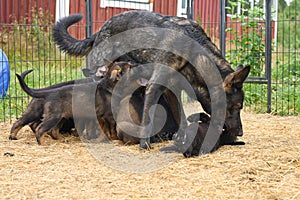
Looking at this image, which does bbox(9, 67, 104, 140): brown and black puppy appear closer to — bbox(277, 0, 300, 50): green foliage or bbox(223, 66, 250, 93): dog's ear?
bbox(223, 66, 250, 93): dog's ear

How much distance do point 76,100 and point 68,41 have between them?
160 cm

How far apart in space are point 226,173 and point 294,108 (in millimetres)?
4894

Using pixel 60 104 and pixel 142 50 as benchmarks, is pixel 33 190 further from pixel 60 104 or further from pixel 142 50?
pixel 142 50

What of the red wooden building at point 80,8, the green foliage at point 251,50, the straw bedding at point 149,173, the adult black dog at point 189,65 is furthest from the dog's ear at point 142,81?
the red wooden building at point 80,8

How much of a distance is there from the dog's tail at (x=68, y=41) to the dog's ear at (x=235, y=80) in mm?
2326

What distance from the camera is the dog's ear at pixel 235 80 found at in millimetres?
5441

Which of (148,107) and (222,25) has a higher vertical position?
(222,25)

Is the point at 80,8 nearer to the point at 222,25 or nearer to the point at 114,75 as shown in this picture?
the point at 222,25

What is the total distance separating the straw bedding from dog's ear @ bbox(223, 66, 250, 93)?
697 millimetres

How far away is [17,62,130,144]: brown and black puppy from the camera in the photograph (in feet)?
18.1

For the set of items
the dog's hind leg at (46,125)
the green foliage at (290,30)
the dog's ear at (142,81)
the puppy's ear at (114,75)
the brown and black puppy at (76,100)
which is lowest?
the dog's hind leg at (46,125)

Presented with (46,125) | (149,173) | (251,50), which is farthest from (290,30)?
(149,173)

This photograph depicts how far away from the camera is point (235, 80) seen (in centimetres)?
552

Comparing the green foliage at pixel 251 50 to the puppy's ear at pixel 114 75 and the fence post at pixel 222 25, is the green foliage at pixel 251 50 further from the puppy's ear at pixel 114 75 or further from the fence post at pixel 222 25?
the puppy's ear at pixel 114 75
